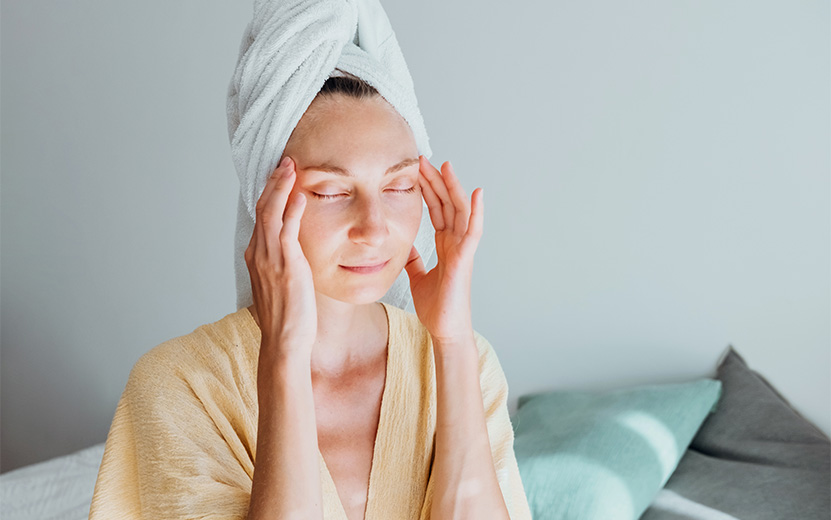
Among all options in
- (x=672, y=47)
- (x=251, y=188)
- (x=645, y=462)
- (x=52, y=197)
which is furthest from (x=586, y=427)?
(x=52, y=197)

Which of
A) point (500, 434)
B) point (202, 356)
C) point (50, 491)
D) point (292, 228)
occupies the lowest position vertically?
point (50, 491)

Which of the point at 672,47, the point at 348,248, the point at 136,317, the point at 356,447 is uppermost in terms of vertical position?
the point at 672,47

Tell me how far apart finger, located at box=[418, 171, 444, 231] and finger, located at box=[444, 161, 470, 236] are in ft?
0.10

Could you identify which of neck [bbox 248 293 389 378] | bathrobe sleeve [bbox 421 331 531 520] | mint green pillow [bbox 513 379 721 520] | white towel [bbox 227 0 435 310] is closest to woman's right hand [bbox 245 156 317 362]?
white towel [bbox 227 0 435 310]

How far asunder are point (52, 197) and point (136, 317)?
0.62m

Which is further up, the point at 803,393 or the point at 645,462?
the point at 803,393

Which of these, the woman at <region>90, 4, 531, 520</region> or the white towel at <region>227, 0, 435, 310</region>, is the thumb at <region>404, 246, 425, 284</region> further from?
the white towel at <region>227, 0, 435, 310</region>

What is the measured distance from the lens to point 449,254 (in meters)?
1.27

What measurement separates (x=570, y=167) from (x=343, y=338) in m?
1.04

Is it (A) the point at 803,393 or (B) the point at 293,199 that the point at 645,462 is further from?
(B) the point at 293,199

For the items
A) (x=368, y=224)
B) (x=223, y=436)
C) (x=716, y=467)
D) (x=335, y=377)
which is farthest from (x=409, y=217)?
(x=716, y=467)

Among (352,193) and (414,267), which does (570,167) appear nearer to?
(414,267)

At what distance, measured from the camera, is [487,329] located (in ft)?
7.68

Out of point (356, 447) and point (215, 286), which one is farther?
point (215, 286)
